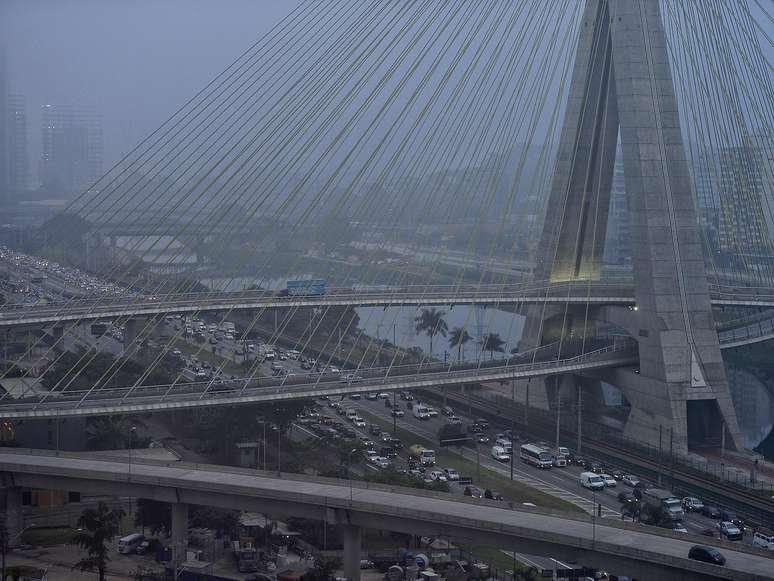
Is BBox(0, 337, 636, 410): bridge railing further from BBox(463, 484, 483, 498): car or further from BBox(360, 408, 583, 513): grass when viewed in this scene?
BBox(463, 484, 483, 498): car

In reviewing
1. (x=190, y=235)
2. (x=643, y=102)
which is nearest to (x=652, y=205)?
(x=643, y=102)

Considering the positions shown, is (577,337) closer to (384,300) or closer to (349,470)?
(384,300)

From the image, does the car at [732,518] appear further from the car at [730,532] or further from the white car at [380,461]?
the white car at [380,461]

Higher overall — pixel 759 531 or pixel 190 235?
pixel 190 235

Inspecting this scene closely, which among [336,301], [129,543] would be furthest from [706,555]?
[336,301]

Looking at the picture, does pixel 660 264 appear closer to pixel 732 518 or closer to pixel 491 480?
pixel 491 480

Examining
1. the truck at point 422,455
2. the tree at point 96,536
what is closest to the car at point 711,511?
the truck at point 422,455
